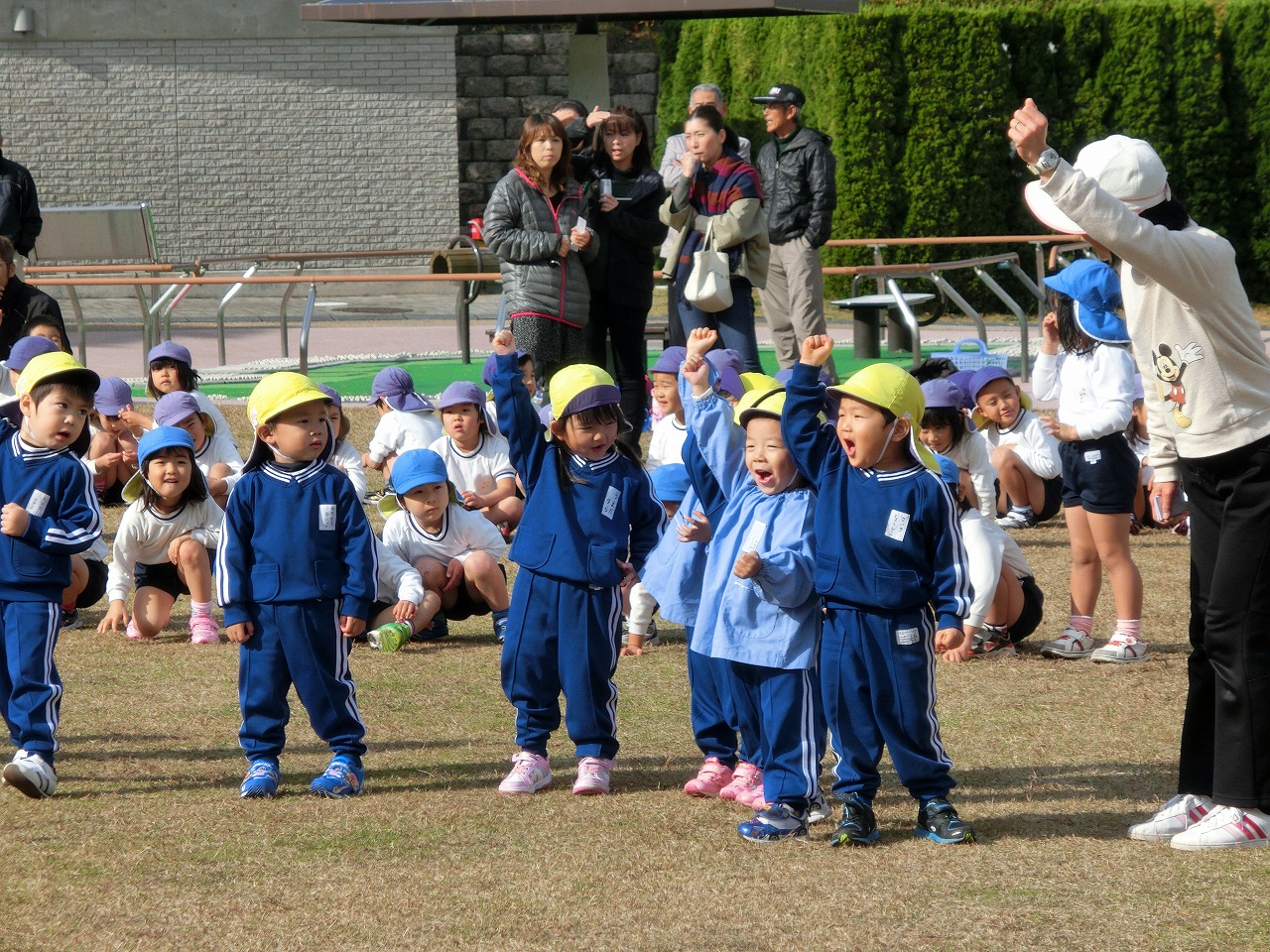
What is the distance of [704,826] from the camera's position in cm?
455

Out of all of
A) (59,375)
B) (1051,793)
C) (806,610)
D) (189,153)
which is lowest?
(1051,793)

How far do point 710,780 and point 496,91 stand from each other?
2002 centimetres

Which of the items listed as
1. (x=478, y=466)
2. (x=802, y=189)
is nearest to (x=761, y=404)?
(x=478, y=466)

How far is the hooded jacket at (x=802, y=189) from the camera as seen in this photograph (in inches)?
436

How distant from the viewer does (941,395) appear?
682 centimetres

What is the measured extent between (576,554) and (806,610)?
2.52ft

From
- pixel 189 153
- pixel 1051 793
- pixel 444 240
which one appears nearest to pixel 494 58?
pixel 444 240

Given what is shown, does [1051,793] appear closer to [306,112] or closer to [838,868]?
[838,868]

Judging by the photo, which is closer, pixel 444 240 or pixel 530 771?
pixel 530 771

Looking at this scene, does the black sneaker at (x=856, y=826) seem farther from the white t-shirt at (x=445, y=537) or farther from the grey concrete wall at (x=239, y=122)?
the grey concrete wall at (x=239, y=122)

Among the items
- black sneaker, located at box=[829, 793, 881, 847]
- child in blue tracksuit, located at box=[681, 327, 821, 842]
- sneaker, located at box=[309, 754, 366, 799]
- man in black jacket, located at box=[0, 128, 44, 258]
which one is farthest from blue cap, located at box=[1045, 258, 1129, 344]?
man in black jacket, located at box=[0, 128, 44, 258]

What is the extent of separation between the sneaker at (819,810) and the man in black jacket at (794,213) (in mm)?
6741

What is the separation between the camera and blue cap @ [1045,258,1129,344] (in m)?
6.44

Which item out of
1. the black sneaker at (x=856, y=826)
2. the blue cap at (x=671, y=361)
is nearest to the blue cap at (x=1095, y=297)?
the blue cap at (x=671, y=361)
